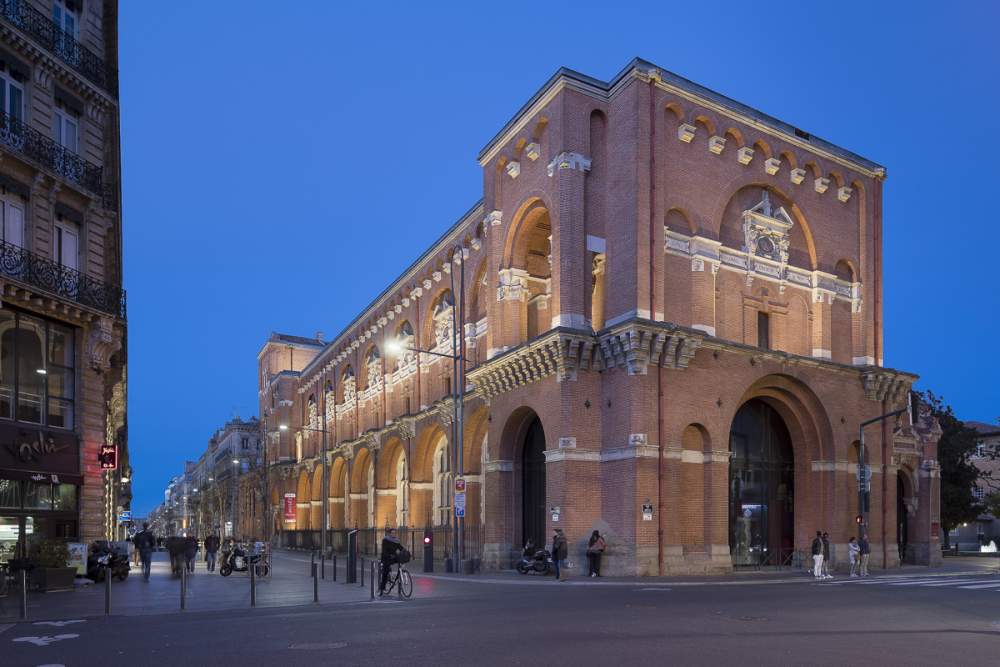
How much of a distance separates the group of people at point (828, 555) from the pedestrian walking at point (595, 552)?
23.5 ft

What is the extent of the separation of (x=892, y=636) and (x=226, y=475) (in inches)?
4452

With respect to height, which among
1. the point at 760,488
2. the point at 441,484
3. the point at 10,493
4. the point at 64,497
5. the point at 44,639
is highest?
the point at 10,493

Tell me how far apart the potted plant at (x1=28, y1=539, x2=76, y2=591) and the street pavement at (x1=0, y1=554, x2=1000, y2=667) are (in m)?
5.26

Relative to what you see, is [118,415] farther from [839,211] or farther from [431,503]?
[839,211]

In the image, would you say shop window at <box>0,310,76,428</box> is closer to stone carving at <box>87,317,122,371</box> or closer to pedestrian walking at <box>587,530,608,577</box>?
stone carving at <box>87,317,122,371</box>

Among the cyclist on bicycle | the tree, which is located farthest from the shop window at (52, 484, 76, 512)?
the tree

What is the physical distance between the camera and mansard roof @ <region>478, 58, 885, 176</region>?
3297 centimetres

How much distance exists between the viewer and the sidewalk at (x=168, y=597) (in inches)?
740

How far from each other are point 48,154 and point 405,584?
15513mm

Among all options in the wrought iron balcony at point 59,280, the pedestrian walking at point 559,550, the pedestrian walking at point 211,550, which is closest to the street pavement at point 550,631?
the pedestrian walking at point 559,550

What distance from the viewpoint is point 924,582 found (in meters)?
28.0

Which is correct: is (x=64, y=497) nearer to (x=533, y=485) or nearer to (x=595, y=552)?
(x=595, y=552)

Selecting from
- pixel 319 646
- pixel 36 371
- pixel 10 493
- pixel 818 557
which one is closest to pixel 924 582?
pixel 818 557

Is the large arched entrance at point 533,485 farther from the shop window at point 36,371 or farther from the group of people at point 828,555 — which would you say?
the shop window at point 36,371
